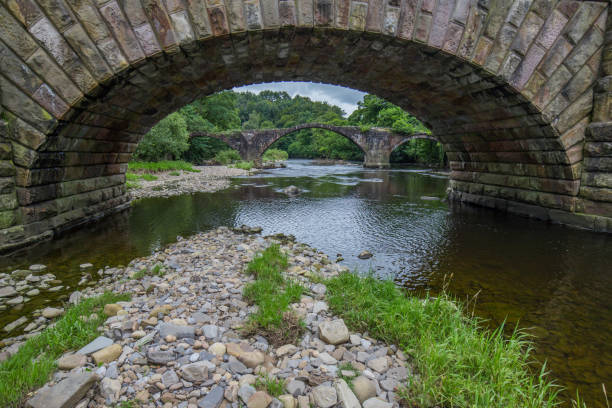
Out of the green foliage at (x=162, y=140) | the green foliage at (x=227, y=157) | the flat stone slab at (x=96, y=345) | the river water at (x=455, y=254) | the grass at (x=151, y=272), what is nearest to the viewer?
the flat stone slab at (x=96, y=345)

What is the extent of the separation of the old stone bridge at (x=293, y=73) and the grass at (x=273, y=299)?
375 cm

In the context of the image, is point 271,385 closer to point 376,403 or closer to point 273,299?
point 376,403

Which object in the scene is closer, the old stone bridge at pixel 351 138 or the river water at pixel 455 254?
the river water at pixel 455 254

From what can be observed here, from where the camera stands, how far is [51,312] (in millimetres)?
3195

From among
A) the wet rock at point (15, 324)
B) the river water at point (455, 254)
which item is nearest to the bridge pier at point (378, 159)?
the river water at point (455, 254)

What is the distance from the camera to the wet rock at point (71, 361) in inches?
76.9

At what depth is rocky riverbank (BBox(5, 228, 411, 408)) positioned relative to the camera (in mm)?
1733

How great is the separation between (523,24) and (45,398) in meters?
8.32

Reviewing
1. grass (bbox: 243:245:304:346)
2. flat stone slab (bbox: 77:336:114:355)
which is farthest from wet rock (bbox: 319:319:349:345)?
flat stone slab (bbox: 77:336:114:355)

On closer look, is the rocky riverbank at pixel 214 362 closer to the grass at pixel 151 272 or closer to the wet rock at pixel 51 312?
the grass at pixel 151 272

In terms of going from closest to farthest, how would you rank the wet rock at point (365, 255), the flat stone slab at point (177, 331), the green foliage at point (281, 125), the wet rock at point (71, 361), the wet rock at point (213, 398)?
the wet rock at point (213, 398), the wet rock at point (71, 361), the flat stone slab at point (177, 331), the wet rock at point (365, 255), the green foliage at point (281, 125)

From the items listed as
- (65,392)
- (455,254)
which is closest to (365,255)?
(455,254)

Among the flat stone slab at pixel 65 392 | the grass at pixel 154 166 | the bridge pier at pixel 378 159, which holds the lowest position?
the flat stone slab at pixel 65 392

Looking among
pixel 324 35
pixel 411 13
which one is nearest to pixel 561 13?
pixel 411 13
